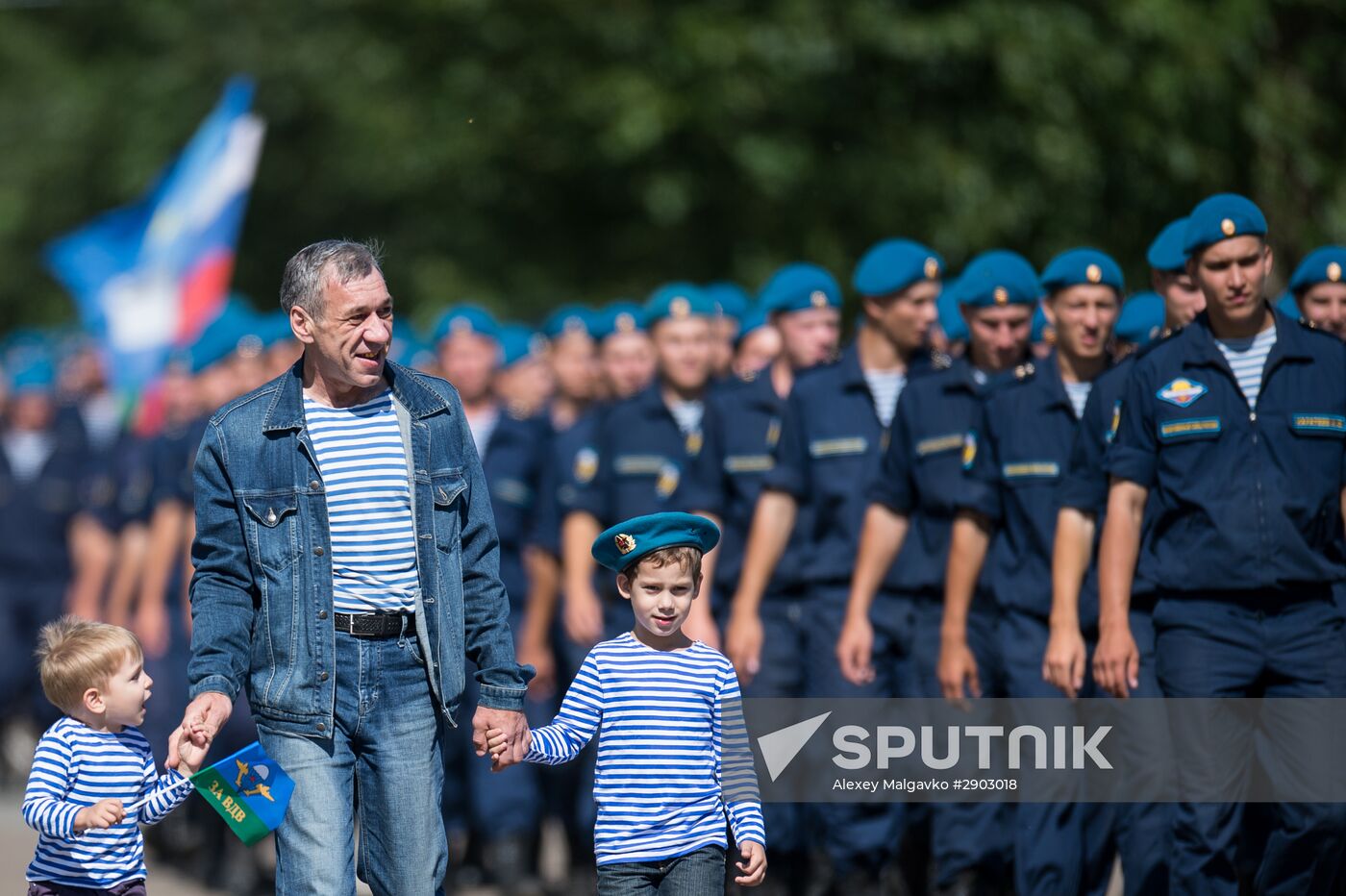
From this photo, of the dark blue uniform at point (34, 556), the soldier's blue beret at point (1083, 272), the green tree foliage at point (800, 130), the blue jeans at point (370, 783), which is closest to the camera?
the blue jeans at point (370, 783)

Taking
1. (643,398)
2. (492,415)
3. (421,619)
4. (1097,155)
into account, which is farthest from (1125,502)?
(1097,155)

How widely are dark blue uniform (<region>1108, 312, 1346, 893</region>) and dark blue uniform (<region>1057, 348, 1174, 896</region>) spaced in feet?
1.38

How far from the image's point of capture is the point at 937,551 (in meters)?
8.27

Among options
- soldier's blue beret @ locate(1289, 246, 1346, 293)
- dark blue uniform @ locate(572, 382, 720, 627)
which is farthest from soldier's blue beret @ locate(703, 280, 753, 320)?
soldier's blue beret @ locate(1289, 246, 1346, 293)

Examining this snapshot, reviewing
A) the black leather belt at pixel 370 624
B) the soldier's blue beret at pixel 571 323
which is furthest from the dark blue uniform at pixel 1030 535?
the soldier's blue beret at pixel 571 323

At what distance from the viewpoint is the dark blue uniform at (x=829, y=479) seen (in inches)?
338

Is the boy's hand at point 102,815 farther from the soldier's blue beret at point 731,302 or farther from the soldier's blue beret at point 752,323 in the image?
the soldier's blue beret at point 731,302

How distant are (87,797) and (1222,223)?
3.91m

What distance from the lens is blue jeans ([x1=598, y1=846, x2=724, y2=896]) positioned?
561cm

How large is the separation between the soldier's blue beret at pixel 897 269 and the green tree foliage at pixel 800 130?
5365 mm

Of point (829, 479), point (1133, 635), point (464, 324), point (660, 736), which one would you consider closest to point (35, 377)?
point (464, 324)

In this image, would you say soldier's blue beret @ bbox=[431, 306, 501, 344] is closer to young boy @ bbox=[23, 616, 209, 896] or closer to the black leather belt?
young boy @ bbox=[23, 616, 209, 896]

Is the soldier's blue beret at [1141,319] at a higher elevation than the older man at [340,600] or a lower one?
higher

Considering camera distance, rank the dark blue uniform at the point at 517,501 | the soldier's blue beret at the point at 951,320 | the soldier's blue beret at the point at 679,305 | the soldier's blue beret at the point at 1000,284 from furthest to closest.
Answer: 1. the dark blue uniform at the point at 517,501
2. the soldier's blue beret at the point at 951,320
3. the soldier's blue beret at the point at 679,305
4. the soldier's blue beret at the point at 1000,284
